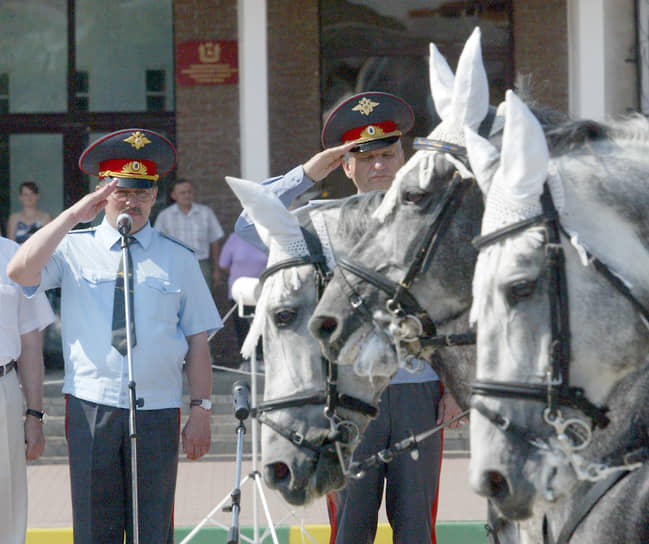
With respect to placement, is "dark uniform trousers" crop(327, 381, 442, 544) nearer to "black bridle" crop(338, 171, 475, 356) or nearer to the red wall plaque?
"black bridle" crop(338, 171, 475, 356)

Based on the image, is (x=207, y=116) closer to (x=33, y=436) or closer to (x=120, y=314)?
(x=33, y=436)

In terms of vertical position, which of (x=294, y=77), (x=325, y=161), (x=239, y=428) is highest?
(x=294, y=77)

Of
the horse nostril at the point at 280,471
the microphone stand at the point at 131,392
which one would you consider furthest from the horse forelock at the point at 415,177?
the microphone stand at the point at 131,392

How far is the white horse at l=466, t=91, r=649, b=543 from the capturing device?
274 centimetres

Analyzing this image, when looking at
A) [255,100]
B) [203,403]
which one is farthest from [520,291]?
[255,100]

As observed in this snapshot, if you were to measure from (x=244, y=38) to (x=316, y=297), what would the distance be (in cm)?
832

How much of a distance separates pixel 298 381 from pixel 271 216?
0.60m

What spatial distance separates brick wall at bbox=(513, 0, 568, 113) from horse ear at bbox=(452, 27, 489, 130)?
391 inches

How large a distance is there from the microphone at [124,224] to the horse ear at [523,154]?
2334 mm

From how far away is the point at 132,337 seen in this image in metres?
4.82

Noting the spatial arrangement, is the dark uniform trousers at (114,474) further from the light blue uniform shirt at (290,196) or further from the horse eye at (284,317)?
the horse eye at (284,317)

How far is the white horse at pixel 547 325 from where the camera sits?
274 cm

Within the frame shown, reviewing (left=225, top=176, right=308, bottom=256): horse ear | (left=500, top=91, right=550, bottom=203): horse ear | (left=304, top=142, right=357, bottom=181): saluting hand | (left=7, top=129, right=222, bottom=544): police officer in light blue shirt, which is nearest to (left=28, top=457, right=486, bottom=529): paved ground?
(left=7, top=129, right=222, bottom=544): police officer in light blue shirt

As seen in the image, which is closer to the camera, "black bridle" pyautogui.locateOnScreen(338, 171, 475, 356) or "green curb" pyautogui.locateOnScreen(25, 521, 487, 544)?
"black bridle" pyautogui.locateOnScreen(338, 171, 475, 356)
